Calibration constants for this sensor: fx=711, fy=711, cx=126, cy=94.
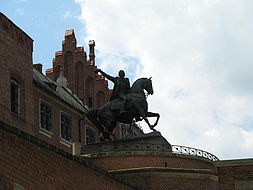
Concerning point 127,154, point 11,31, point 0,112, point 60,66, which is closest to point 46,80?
point 60,66

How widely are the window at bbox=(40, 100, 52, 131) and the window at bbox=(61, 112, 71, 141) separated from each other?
1896mm

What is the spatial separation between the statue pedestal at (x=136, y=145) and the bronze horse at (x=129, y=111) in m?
0.59

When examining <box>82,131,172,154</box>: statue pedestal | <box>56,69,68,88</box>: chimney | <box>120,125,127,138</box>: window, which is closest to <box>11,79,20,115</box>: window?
<box>82,131,172,154</box>: statue pedestal

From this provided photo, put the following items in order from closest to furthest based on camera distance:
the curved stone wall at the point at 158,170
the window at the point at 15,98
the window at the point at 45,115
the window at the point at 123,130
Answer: the curved stone wall at the point at 158,170 < the window at the point at 15,98 < the window at the point at 45,115 < the window at the point at 123,130

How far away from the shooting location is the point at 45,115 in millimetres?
37250

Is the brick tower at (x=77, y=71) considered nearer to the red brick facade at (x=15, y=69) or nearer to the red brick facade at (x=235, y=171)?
the red brick facade at (x=15, y=69)

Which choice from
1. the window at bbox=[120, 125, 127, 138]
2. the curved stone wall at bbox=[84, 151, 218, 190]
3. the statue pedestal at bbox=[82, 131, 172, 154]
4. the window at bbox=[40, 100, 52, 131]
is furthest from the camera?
the window at bbox=[120, 125, 127, 138]

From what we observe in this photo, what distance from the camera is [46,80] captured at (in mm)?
41719

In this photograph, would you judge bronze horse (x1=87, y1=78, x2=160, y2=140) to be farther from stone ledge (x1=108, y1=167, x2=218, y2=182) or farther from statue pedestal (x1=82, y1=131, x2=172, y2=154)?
stone ledge (x1=108, y1=167, x2=218, y2=182)

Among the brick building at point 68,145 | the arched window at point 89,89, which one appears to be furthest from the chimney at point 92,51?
the arched window at point 89,89

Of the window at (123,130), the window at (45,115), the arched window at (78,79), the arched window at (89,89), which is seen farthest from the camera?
the window at (123,130)

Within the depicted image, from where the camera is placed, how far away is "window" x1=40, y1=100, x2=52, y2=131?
36781 mm

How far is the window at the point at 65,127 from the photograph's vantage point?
130ft

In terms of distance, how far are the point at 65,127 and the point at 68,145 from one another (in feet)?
3.42
